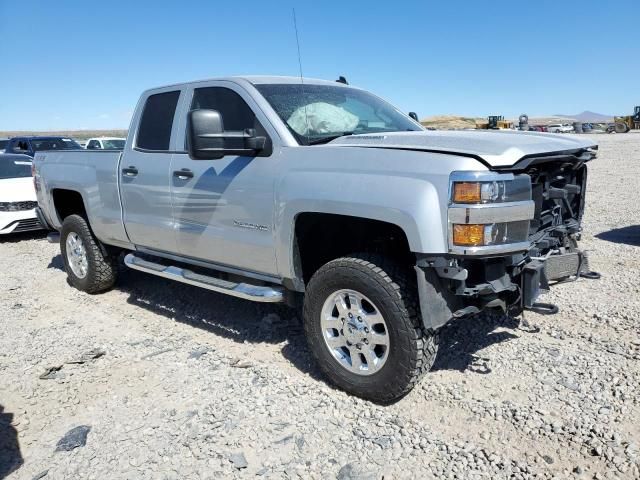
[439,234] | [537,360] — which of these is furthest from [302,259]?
[537,360]

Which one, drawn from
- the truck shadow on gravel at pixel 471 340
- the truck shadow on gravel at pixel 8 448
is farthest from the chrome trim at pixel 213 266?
the truck shadow on gravel at pixel 8 448

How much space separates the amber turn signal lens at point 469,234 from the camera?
2.86 metres

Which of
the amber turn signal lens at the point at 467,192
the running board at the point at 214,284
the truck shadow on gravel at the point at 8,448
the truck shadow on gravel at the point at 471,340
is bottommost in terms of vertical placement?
the truck shadow on gravel at the point at 471,340

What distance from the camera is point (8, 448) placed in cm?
310

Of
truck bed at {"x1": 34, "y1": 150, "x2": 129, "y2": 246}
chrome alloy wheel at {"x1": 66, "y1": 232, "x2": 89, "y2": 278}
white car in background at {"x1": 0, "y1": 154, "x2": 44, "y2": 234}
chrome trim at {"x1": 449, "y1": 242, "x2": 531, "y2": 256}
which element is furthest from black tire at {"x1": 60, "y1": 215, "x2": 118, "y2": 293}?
chrome trim at {"x1": 449, "y1": 242, "x2": 531, "y2": 256}

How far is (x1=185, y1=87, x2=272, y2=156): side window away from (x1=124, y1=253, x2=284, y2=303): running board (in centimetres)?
98

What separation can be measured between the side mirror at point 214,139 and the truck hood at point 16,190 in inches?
277

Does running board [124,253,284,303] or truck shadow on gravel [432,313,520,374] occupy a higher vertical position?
running board [124,253,284,303]

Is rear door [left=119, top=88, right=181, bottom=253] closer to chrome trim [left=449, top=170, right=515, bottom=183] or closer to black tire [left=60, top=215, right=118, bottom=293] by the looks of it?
black tire [left=60, top=215, right=118, bottom=293]

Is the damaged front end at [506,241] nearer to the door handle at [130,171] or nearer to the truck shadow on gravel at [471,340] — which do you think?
the truck shadow on gravel at [471,340]

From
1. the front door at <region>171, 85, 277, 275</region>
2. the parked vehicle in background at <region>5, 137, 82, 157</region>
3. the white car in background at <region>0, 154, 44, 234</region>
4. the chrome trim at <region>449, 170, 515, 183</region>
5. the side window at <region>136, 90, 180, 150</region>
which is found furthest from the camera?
the parked vehicle in background at <region>5, 137, 82, 157</region>

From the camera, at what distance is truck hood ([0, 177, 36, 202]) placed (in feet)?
30.3

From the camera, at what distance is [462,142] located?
312cm

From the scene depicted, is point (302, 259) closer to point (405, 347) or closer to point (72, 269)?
point (405, 347)
